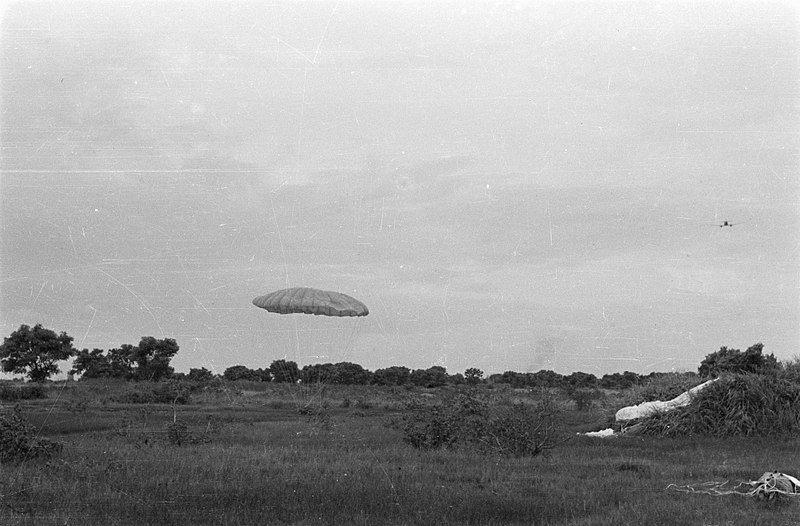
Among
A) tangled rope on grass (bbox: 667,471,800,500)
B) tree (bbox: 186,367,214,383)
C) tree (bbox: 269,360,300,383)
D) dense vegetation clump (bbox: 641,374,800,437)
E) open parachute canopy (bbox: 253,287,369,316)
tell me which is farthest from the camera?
tree (bbox: 269,360,300,383)

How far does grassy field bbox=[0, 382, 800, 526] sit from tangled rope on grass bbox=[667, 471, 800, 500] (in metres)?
0.21

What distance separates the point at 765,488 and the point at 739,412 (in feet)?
48.0

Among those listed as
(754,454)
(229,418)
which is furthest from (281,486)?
(229,418)

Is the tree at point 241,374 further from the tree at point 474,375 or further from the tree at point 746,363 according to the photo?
the tree at point 746,363

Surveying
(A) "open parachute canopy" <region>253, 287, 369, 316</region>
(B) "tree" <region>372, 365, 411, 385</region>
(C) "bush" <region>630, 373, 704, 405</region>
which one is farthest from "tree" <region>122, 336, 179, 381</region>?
(C) "bush" <region>630, 373, 704, 405</region>

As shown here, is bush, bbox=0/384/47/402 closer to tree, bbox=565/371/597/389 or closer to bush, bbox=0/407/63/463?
bush, bbox=0/407/63/463

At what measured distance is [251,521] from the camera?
11.4 meters

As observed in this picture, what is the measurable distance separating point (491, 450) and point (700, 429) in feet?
34.3

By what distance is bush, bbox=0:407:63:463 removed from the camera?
55.7 feet

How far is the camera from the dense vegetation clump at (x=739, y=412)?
26.0 metres

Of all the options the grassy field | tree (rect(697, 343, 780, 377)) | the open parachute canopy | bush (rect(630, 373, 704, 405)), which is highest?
the open parachute canopy

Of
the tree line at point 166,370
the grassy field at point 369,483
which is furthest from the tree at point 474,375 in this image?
the grassy field at point 369,483

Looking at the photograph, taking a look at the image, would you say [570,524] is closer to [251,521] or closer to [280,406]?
[251,521]

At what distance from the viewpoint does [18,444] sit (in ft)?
56.4
